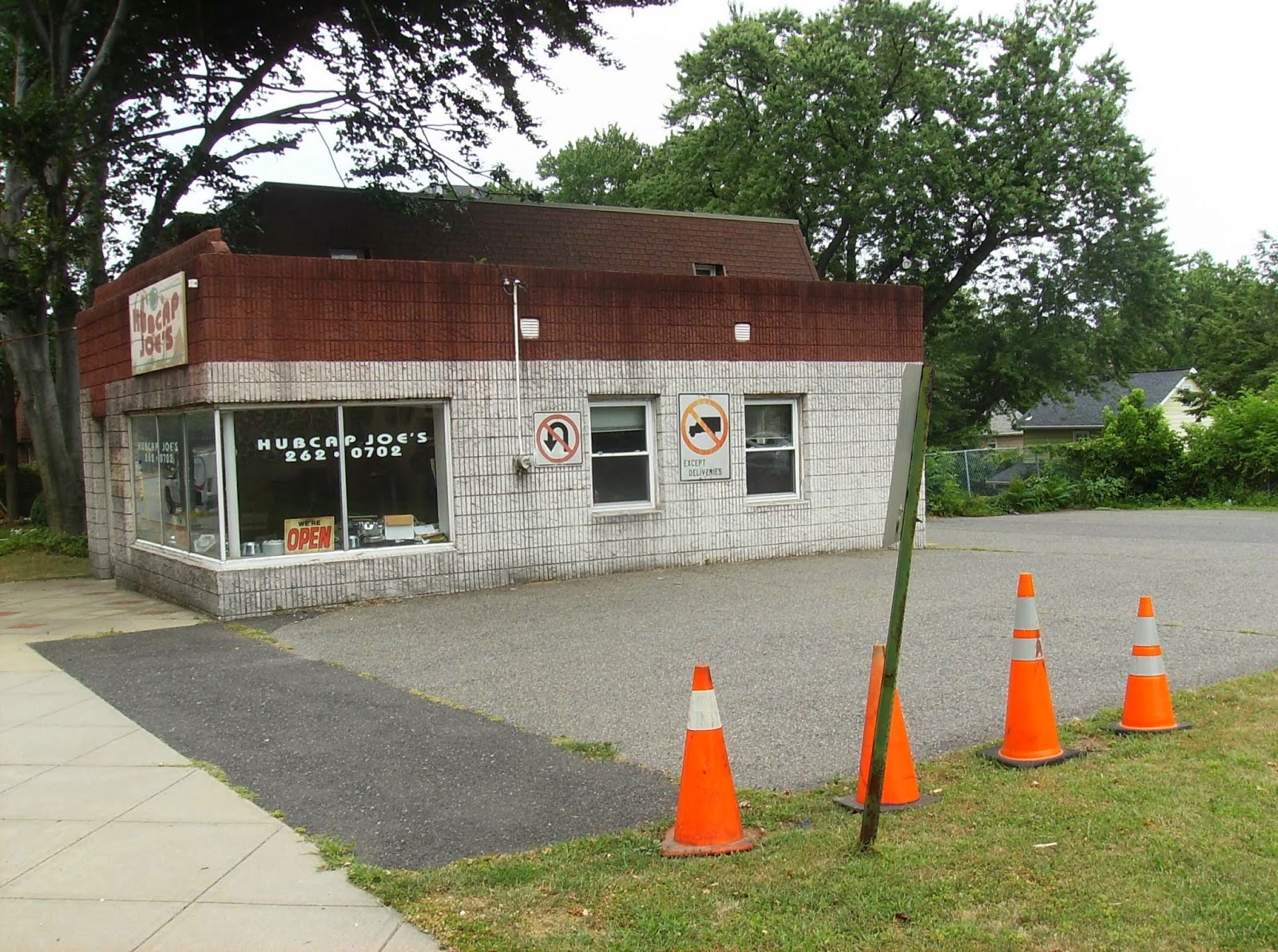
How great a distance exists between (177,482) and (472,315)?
4071mm

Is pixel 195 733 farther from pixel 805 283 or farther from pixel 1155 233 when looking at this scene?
pixel 1155 233

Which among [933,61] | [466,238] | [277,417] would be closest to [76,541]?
[466,238]

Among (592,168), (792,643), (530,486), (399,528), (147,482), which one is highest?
(592,168)

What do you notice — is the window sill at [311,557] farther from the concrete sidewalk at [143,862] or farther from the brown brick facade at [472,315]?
the concrete sidewalk at [143,862]

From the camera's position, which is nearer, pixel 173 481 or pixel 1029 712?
pixel 1029 712

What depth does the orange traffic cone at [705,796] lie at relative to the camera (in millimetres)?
4785

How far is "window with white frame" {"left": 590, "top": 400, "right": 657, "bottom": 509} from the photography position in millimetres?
14117

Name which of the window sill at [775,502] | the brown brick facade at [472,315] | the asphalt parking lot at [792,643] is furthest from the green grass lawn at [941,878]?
the window sill at [775,502]

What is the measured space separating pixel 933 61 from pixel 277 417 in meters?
30.9

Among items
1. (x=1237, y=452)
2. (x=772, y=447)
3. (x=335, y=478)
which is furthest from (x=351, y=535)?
(x=1237, y=452)

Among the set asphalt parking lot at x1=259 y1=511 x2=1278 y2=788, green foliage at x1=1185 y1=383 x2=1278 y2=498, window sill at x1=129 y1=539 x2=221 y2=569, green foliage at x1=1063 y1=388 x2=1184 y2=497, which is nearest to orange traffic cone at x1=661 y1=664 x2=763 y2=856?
asphalt parking lot at x1=259 y1=511 x2=1278 y2=788

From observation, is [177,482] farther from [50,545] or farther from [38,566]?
[50,545]

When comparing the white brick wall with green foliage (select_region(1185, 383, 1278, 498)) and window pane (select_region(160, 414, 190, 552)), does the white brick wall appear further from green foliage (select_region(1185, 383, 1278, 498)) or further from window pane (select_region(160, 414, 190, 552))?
green foliage (select_region(1185, 383, 1278, 498))

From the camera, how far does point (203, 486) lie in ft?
40.7
